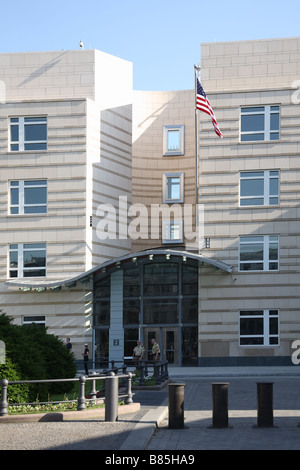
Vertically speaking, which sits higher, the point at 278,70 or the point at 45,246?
the point at 278,70

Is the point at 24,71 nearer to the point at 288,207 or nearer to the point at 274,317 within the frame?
the point at 288,207

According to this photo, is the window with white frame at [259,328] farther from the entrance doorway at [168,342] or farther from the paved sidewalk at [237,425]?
the paved sidewalk at [237,425]

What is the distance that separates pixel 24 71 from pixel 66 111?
3741 mm

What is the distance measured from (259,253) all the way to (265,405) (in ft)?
90.2

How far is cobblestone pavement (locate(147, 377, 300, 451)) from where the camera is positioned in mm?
16469

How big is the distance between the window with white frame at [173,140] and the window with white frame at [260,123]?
7954 mm

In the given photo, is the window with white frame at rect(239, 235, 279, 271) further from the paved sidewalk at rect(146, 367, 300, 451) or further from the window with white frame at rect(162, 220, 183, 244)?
the paved sidewalk at rect(146, 367, 300, 451)

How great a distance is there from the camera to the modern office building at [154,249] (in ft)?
152

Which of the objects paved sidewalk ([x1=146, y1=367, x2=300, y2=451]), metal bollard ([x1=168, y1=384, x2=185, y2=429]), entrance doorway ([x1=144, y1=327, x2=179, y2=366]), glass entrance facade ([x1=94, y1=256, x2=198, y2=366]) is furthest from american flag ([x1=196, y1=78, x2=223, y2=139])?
metal bollard ([x1=168, y1=384, x2=185, y2=429])

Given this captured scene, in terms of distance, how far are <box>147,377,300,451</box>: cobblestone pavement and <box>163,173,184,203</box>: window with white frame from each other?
26.6 metres

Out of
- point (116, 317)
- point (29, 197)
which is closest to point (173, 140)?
point (29, 197)
